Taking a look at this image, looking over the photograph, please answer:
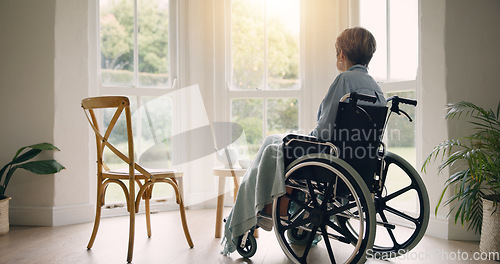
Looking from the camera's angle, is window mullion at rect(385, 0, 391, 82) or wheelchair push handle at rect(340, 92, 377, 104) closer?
wheelchair push handle at rect(340, 92, 377, 104)

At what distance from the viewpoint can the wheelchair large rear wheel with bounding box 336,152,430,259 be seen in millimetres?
1951

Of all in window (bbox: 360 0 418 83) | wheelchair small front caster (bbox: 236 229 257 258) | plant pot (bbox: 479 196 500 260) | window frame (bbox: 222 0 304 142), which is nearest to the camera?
wheelchair small front caster (bbox: 236 229 257 258)

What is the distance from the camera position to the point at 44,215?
3.02m

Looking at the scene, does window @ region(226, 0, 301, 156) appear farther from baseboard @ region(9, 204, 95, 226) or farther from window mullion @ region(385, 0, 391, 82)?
baseboard @ region(9, 204, 95, 226)

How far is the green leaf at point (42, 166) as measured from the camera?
280 cm

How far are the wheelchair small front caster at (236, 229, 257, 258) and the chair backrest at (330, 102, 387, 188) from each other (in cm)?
66

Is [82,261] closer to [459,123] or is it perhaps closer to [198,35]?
[198,35]

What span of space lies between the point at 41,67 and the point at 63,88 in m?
0.21

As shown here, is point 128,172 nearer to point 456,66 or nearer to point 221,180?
point 221,180

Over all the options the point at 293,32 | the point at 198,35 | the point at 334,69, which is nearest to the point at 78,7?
the point at 198,35

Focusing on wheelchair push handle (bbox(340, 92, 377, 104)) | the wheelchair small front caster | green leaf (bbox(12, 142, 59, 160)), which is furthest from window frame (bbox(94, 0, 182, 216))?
wheelchair push handle (bbox(340, 92, 377, 104))

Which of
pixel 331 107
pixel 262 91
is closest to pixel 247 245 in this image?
pixel 331 107

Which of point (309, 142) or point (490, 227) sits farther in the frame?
point (490, 227)

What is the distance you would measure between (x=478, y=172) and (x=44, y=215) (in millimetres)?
2793
